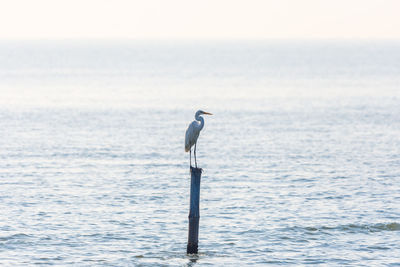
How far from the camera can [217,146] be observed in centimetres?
5894

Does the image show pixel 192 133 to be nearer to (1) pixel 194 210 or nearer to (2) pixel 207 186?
(1) pixel 194 210

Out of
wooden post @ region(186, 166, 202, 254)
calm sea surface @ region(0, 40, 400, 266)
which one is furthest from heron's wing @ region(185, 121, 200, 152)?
calm sea surface @ region(0, 40, 400, 266)

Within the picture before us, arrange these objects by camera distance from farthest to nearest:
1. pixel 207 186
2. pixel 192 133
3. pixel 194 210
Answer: pixel 207 186 < pixel 192 133 < pixel 194 210

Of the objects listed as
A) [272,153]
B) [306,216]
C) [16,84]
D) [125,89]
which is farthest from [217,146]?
[16,84]

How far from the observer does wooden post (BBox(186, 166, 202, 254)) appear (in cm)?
2655

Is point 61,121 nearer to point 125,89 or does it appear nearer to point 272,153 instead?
point 272,153

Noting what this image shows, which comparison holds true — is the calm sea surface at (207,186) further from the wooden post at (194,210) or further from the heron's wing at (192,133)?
the heron's wing at (192,133)

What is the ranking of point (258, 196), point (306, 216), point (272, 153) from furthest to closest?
point (272, 153) < point (258, 196) < point (306, 216)

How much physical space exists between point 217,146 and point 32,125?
67.7 feet

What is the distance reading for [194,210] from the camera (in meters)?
27.6

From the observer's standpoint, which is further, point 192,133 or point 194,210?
point 192,133

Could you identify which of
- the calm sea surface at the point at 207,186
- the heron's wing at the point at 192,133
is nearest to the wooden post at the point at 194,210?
the calm sea surface at the point at 207,186

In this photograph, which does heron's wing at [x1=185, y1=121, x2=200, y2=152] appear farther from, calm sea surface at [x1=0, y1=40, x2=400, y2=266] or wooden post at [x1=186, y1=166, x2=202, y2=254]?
calm sea surface at [x1=0, y1=40, x2=400, y2=266]

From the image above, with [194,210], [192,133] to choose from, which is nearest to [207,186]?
[192,133]
